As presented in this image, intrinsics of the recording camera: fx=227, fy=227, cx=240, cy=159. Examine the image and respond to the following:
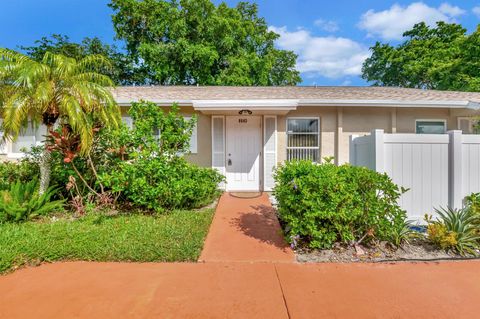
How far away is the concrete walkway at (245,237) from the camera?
342 cm

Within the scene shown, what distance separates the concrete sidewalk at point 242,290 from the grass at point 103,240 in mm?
169

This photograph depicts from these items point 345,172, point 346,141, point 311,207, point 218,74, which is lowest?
point 311,207

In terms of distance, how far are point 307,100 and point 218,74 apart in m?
13.2

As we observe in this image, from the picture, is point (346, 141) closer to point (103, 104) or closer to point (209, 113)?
point (209, 113)

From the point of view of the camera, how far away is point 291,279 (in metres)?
2.86

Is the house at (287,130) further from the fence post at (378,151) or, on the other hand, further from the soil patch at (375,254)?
the soil patch at (375,254)

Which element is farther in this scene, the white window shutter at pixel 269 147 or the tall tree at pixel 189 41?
the tall tree at pixel 189 41

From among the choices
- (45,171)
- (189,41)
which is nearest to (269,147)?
(45,171)

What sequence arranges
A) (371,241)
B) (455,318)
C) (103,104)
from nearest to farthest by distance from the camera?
(455,318), (371,241), (103,104)

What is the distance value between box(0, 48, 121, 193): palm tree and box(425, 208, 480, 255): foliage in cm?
658

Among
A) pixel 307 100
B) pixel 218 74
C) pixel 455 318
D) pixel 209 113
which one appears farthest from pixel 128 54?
pixel 455 318

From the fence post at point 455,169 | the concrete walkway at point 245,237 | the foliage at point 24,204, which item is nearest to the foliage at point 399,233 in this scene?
the fence post at point 455,169

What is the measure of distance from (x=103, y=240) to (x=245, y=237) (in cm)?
234

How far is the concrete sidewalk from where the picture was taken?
2309 mm
